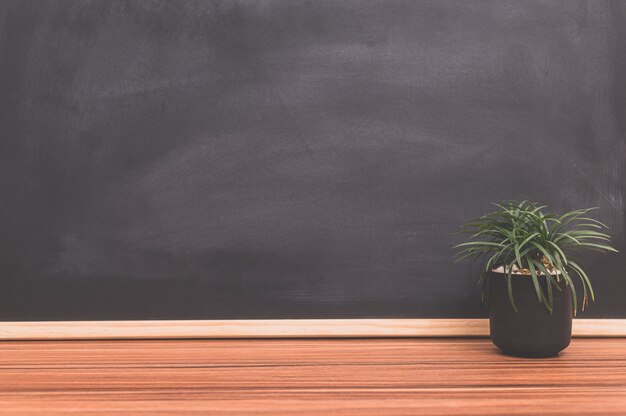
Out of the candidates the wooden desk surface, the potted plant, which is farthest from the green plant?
the wooden desk surface

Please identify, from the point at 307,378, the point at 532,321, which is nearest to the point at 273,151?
the point at 307,378

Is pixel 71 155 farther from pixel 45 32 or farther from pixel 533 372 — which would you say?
pixel 533 372

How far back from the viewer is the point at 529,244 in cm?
96

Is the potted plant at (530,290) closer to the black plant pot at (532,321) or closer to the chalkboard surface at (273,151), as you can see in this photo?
the black plant pot at (532,321)

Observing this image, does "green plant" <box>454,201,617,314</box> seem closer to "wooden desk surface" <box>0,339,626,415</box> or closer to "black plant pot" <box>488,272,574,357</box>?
"black plant pot" <box>488,272,574,357</box>

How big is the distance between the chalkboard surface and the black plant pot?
14cm

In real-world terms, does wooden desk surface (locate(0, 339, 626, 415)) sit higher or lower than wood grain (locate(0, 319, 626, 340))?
lower

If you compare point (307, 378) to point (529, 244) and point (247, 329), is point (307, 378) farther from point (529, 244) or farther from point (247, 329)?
point (529, 244)

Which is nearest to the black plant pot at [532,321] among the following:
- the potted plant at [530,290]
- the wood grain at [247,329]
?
the potted plant at [530,290]

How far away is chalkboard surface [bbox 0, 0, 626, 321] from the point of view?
3.57ft

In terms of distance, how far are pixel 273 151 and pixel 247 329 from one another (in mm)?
354

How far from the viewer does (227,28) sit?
1.09m

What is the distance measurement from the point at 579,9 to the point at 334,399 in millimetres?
898

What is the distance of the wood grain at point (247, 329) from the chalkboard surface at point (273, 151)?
0.07ft
